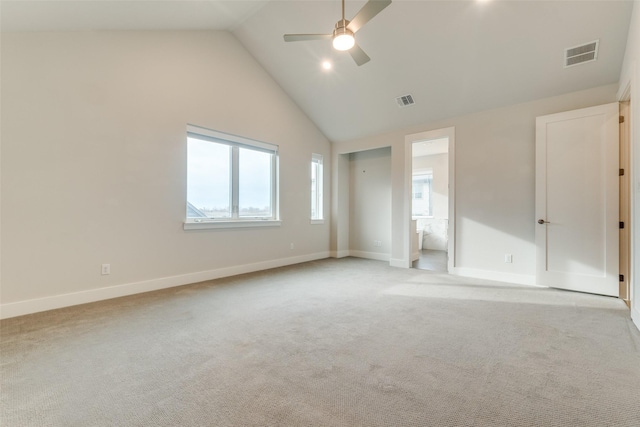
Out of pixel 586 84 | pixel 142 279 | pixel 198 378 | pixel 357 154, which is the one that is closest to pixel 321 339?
pixel 198 378

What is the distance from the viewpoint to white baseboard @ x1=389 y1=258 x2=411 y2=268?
5.32m

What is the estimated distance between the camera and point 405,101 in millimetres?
4754

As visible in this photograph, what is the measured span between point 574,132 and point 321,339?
4.17 meters

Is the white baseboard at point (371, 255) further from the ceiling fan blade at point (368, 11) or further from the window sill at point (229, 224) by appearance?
the ceiling fan blade at point (368, 11)

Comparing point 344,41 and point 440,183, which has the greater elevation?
point 344,41

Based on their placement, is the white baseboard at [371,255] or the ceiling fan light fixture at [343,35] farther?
the white baseboard at [371,255]

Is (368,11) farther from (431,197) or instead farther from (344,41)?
(431,197)

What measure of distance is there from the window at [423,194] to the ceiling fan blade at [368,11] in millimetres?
6760

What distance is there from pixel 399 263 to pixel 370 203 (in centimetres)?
164

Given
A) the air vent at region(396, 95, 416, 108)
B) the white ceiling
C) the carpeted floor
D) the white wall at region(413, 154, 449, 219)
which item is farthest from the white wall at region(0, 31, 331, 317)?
the white wall at region(413, 154, 449, 219)

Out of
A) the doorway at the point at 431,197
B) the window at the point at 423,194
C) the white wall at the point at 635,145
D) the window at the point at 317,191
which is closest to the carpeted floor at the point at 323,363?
the white wall at the point at 635,145

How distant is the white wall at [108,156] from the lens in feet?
9.05

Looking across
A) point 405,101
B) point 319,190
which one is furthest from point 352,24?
point 319,190

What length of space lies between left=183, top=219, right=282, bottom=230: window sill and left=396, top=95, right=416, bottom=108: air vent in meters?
3.00
